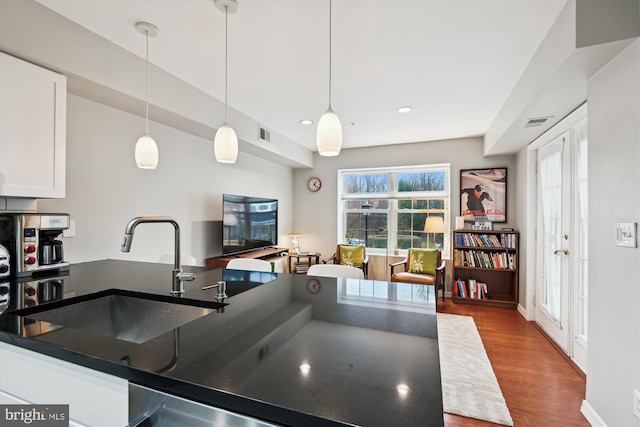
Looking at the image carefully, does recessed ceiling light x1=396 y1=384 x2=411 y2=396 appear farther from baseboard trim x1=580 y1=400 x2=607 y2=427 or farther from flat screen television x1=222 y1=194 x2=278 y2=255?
flat screen television x1=222 y1=194 x2=278 y2=255

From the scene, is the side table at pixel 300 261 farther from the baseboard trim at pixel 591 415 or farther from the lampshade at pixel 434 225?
the baseboard trim at pixel 591 415

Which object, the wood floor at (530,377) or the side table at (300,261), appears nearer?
the wood floor at (530,377)

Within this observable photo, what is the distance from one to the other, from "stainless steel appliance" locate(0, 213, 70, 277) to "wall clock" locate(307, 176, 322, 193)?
4041 mm

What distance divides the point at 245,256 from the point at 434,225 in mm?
2881

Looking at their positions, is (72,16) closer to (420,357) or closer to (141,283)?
(141,283)

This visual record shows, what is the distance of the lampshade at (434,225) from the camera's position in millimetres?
4543

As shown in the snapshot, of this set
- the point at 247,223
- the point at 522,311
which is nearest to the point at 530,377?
the point at 522,311

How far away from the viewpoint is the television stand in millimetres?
3526

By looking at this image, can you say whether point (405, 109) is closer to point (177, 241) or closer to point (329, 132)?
point (329, 132)

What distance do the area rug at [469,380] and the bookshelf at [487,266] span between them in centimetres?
119

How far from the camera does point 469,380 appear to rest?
7.47ft

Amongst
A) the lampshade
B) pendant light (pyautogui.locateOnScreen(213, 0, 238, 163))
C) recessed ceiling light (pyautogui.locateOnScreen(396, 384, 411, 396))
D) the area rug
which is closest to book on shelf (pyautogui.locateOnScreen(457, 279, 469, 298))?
the lampshade

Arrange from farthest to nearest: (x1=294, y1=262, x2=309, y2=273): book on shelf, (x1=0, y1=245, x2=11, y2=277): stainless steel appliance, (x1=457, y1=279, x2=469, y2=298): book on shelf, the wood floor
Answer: (x1=294, y1=262, x2=309, y2=273): book on shelf, (x1=457, y1=279, x2=469, y2=298): book on shelf, the wood floor, (x1=0, y1=245, x2=11, y2=277): stainless steel appliance

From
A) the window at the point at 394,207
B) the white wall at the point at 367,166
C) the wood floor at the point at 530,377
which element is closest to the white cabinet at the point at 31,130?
the wood floor at the point at 530,377
